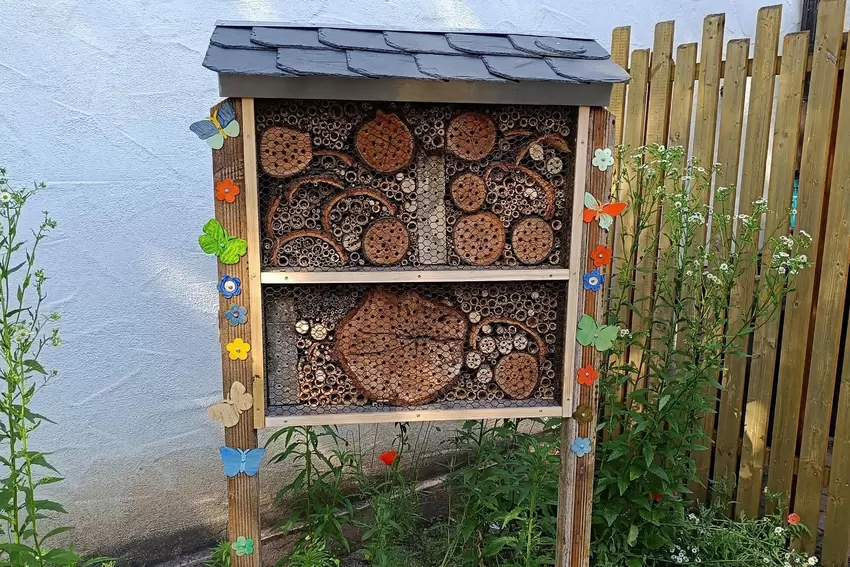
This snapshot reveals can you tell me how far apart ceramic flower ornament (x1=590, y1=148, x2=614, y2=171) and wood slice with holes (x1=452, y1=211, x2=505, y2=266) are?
35cm

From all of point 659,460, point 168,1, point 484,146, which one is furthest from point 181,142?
point 659,460

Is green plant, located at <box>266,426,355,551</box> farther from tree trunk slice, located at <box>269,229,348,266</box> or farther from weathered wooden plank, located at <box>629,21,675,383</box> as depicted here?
weathered wooden plank, located at <box>629,21,675,383</box>

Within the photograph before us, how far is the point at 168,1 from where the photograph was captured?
8.93 feet

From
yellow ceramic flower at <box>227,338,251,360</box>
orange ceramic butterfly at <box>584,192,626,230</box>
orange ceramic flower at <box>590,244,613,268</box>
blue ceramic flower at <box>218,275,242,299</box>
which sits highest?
orange ceramic butterfly at <box>584,192,626,230</box>

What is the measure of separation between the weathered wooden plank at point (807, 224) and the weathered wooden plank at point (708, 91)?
1.11 feet

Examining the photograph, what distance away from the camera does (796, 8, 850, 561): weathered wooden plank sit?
2.66 meters

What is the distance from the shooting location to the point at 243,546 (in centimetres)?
214

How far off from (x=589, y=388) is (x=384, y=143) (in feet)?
3.46

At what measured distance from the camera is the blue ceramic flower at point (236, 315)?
2.01 meters

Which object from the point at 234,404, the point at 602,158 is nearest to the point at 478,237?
the point at 602,158

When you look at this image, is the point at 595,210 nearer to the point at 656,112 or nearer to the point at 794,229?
the point at 794,229

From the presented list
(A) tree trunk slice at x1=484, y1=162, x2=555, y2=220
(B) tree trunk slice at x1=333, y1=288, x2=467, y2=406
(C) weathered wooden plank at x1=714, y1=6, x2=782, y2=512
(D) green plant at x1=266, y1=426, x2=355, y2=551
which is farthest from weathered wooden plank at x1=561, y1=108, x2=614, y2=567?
(D) green plant at x1=266, y1=426, x2=355, y2=551

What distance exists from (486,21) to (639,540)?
100 inches

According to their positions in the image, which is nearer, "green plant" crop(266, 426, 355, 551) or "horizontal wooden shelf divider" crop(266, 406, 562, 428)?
"horizontal wooden shelf divider" crop(266, 406, 562, 428)
